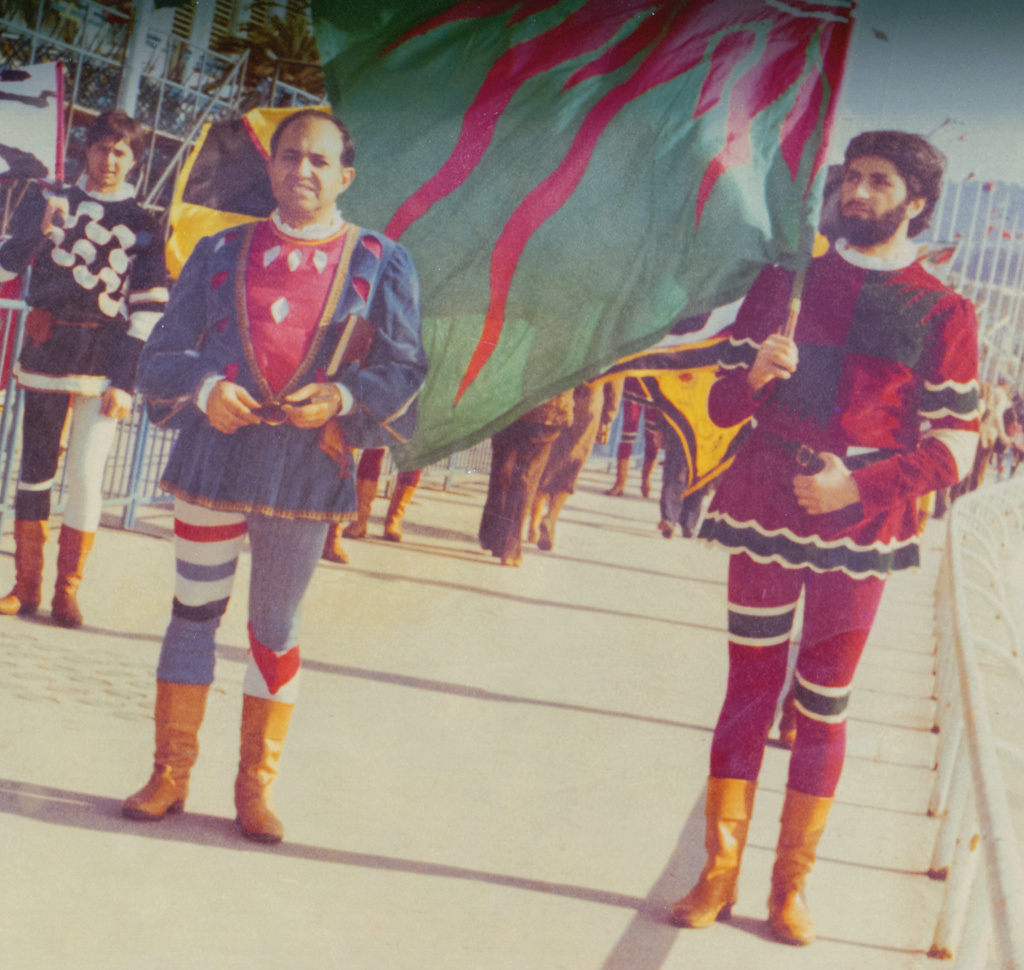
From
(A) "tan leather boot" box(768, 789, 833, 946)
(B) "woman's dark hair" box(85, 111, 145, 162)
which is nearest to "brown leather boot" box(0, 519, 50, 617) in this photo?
(B) "woman's dark hair" box(85, 111, 145, 162)

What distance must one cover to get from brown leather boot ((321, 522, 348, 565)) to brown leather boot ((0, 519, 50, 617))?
89cm

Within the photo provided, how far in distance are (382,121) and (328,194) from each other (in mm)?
201

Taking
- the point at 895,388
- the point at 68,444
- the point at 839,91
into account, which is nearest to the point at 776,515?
the point at 895,388

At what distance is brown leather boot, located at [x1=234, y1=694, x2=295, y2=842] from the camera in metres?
2.51

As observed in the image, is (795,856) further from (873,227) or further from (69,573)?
(69,573)

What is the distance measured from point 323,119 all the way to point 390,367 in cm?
51

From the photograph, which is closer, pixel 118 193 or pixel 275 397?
pixel 275 397

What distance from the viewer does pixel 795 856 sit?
240cm

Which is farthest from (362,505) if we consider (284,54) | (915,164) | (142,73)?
(915,164)

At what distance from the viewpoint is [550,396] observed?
2627 millimetres

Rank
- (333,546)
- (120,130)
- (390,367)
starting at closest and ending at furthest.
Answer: (390,367), (333,546), (120,130)

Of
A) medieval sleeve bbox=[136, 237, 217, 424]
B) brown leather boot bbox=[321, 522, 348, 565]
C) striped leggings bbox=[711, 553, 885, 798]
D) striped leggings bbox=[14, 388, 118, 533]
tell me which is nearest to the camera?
striped leggings bbox=[711, 553, 885, 798]

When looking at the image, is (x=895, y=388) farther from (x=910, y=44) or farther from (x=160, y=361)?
(x=160, y=361)

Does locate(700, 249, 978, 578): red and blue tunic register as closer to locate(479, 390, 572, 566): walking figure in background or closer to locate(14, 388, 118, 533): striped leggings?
locate(479, 390, 572, 566): walking figure in background
